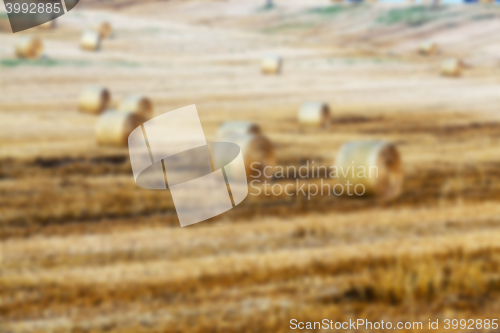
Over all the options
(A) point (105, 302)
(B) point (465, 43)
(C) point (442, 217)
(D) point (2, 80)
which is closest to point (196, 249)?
(A) point (105, 302)

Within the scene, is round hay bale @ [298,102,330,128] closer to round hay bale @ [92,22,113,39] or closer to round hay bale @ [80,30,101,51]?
round hay bale @ [80,30,101,51]

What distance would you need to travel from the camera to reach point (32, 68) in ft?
70.5

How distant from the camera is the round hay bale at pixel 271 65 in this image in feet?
77.9

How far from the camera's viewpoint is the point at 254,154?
8.96m

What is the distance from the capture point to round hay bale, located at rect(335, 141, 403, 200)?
8.13 meters

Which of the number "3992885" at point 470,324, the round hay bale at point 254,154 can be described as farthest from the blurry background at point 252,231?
the round hay bale at point 254,154

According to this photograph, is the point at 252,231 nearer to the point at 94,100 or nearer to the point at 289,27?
the point at 94,100

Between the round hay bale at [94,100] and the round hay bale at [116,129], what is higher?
the round hay bale at [116,129]

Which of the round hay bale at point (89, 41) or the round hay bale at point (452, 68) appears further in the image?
the round hay bale at point (89, 41)

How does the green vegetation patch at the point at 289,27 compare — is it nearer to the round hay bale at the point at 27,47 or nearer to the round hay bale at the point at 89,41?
the round hay bale at the point at 89,41

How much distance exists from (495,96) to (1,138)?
45.7 ft

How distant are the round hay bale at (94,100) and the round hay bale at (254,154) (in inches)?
252

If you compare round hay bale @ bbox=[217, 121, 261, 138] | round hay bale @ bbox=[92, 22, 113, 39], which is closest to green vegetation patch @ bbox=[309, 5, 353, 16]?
round hay bale @ bbox=[92, 22, 113, 39]

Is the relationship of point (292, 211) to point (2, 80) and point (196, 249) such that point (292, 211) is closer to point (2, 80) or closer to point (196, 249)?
point (196, 249)
